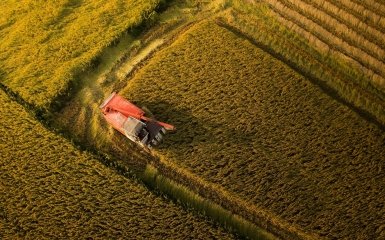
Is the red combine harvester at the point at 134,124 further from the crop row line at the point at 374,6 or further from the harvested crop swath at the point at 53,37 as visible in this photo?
the crop row line at the point at 374,6

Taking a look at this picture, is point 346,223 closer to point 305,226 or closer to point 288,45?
point 305,226

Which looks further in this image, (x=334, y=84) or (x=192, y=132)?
(x=334, y=84)

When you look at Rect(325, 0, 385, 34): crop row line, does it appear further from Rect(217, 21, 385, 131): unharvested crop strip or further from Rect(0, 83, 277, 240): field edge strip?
Rect(0, 83, 277, 240): field edge strip

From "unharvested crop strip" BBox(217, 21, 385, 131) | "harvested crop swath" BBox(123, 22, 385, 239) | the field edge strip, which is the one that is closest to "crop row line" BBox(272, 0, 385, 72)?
"unharvested crop strip" BBox(217, 21, 385, 131)

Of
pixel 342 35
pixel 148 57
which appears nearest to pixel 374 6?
pixel 342 35

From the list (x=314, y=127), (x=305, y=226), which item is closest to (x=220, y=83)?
(x=314, y=127)

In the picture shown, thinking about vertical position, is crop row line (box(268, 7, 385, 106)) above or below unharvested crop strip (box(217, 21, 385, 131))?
above

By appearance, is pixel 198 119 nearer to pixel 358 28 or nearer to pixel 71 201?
pixel 71 201
